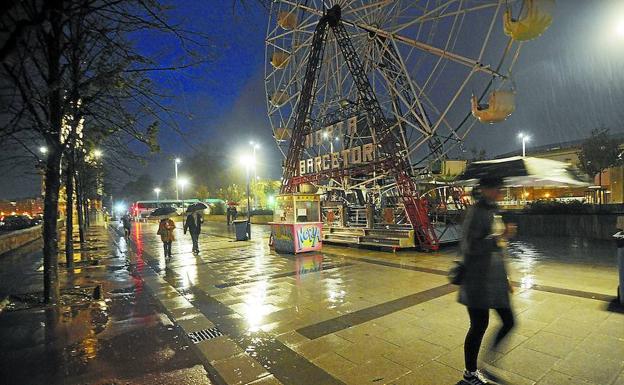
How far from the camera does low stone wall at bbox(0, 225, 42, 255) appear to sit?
16494mm

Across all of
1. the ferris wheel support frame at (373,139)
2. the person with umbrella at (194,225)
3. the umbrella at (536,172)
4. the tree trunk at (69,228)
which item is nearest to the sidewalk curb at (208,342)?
the umbrella at (536,172)

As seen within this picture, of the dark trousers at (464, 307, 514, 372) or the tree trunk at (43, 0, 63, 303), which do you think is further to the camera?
the tree trunk at (43, 0, 63, 303)

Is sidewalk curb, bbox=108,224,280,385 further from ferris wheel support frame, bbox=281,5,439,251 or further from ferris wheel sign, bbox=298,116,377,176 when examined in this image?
ferris wheel sign, bbox=298,116,377,176

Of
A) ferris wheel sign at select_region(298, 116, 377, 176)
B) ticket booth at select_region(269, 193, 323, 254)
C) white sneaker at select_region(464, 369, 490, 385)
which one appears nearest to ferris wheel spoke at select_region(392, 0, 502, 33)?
ferris wheel sign at select_region(298, 116, 377, 176)

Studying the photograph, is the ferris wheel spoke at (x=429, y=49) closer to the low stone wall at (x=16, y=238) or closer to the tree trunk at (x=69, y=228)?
the tree trunk at (x=69, y=228)

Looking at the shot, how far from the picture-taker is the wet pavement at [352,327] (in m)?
3.84

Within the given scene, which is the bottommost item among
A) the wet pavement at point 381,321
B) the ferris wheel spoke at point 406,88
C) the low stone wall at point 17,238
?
the wet pavement at point 381,321

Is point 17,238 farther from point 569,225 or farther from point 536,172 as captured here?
point 569,225

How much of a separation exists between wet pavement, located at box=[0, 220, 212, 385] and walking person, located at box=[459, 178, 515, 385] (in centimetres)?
271

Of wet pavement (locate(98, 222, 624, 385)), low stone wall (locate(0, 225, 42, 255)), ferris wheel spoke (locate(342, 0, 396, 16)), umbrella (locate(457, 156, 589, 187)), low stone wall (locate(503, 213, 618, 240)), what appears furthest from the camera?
low stone wall (locate(0, 225, 42, 255))

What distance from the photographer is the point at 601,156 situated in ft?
108

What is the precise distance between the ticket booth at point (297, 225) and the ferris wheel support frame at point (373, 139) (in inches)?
111

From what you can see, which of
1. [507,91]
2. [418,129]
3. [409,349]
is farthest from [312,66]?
[409,349]

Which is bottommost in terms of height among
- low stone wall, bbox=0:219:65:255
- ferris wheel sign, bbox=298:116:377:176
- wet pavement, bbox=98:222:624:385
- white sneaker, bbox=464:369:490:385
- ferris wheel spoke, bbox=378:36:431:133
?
wet pavement, bbox=98:222:624:385
